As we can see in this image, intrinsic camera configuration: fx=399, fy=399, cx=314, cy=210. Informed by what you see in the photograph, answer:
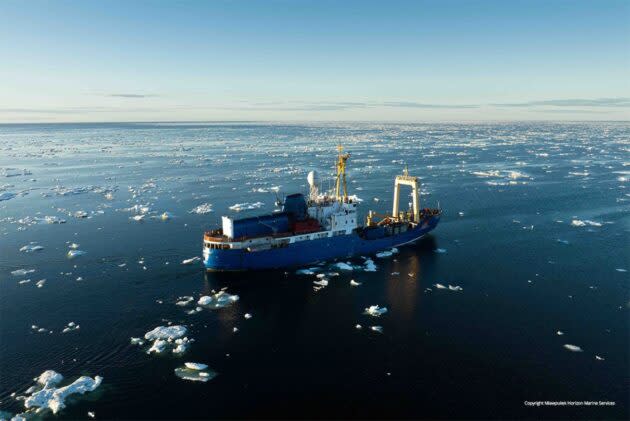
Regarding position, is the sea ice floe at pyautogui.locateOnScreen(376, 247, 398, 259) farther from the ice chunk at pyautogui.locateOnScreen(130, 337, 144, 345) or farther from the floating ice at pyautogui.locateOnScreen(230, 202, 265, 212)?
the ice chunk at pyautogui.locateOnScreen(130, 337, 144, 345)

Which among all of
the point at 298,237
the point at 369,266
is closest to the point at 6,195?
the point at 298,237

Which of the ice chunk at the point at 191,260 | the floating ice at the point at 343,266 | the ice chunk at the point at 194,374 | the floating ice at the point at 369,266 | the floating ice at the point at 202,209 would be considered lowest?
the ice chunk at the point at 194,374

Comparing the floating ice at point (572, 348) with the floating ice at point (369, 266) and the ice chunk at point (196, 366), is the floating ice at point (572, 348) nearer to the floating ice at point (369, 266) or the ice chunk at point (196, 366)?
the floating ice at point (369, 266)

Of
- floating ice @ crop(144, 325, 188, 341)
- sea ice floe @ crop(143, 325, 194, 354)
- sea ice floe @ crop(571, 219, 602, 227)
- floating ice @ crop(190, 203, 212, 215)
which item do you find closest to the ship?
floating ice @ crop(144, 325, 188, 341)

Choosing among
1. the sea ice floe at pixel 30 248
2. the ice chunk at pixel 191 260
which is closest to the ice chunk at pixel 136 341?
the ice chunk at pixel 191 260

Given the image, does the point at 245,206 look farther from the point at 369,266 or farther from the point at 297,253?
the point at 369,266

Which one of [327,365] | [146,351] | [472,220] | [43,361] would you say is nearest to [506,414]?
[327,365]
